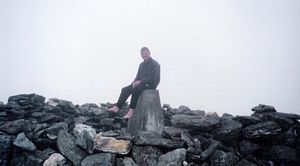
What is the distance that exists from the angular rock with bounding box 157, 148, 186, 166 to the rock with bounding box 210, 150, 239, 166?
102 centimetres

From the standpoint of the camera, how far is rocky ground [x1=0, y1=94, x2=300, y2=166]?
6.25 meters

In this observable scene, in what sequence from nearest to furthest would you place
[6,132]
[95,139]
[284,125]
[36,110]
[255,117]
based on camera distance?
[95,139] → [6,132] → [284,125] → [255,117] → [36,110]

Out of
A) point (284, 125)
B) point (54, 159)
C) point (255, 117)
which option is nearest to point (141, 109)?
point (54, 159)

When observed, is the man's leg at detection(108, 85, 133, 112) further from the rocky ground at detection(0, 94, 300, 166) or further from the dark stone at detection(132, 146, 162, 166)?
the dark stone at detection(132, 146, 162, 166)

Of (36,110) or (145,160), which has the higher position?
(36,110)

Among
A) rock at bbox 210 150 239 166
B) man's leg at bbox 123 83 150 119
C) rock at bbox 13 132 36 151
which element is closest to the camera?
rock at bbox 210 150 239 166

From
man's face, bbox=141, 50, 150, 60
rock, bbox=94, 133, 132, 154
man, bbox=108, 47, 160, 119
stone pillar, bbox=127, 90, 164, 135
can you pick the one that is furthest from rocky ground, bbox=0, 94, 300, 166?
man's face, bbox=141, 50, 150, 60

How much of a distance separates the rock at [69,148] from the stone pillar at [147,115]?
205 cm

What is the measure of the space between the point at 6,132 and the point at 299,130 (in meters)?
9.87

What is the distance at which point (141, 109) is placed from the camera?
801 cm

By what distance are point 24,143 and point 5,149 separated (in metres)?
0.54

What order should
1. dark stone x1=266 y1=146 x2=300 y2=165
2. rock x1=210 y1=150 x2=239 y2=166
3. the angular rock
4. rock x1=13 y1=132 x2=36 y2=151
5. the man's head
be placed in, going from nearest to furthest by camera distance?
the angular rock → rock x1=210 y1=150 x2=239 y2=166 → rock x1=13 y1=132 x2=36 y2=151 → dark stone x1=266 y1=146 x2=300 y2=165 → the man's head

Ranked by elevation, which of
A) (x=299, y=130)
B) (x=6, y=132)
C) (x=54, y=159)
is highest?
(x=299, y=130)

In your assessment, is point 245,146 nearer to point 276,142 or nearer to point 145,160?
point 276,142
